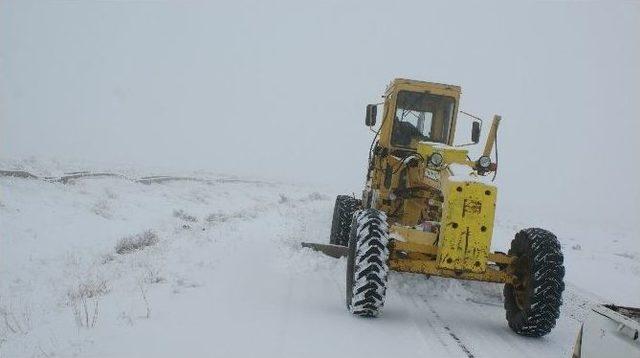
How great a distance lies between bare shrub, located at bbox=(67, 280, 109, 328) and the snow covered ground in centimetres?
3

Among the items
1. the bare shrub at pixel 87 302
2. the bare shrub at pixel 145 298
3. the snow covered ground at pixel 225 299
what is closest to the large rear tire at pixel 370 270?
the snow covered ground at pixel 225 299

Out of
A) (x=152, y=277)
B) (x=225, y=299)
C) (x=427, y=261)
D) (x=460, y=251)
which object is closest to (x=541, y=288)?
(x=460, y=251)

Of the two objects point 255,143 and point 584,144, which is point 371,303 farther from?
point 584,144

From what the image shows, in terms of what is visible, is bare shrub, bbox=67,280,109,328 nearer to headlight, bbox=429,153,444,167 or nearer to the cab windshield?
headlight, bbox=429,153,444,167

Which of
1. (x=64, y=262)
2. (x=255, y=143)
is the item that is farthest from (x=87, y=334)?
(x=255, y=143)

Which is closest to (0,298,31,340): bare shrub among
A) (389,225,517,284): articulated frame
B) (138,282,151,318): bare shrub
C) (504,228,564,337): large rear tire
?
(138,282,151,318): bare shrub

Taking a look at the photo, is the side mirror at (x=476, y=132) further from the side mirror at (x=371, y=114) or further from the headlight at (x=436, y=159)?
the headlight at (x=436, y=159)

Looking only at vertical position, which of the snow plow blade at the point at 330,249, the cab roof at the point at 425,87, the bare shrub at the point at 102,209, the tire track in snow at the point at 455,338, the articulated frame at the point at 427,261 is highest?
the cab roof at the point at 425,87

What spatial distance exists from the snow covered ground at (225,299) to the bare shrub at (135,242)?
24 millimetres

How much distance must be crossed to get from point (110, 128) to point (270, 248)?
12822cm

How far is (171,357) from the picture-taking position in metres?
4.59

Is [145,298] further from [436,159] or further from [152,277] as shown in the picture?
[436,159]

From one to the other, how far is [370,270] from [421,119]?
15.4 feet

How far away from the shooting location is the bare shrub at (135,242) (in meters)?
Answer: 12.0
